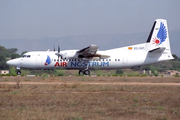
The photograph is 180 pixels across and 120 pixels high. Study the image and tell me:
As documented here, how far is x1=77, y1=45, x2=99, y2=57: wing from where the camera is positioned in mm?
29055

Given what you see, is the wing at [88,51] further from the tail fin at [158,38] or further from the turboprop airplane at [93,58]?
the tail fin at [158,38]

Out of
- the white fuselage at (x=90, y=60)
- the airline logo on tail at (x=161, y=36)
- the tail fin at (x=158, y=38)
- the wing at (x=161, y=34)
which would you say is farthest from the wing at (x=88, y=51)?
the wing at (x=161, y=34)

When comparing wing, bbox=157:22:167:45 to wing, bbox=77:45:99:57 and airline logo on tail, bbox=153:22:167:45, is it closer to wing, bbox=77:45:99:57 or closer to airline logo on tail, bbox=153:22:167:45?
airline logo on tail, bbox=153:22:167:45

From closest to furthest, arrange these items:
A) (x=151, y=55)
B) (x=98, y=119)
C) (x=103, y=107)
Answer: (x=98, y=119) < (x=103, y=107) < (x=151, y=55)

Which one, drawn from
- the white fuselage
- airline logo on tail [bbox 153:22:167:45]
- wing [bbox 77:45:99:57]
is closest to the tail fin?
airline logo on tail [bbox 153:22:167:45]

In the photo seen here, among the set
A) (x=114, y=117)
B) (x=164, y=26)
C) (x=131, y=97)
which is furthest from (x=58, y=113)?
(x=164, y=26)

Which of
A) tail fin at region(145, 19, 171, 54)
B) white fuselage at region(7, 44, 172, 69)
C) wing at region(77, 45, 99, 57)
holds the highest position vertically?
tail fin at region(145, 19, 171, 54)

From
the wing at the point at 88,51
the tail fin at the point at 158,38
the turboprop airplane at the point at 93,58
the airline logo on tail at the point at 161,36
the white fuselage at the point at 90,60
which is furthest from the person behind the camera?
the airline logo on tail at the point at 161,36

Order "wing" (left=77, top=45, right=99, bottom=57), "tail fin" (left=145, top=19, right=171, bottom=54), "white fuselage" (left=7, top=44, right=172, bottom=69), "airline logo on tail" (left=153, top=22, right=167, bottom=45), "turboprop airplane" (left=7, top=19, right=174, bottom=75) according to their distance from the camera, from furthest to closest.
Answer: "airline logo on tail" (left=153, top=22, right=167, bottom=45) < "tail fin" (left=145, top=19, right=171, bottom=54) < "white fuselage" (left=7, top=44, right=172, bottom=69) < "turboprop airplane" (left=7, top=19, right=174, bottom=75) < "wing" (left=77, top=45, right=99, bottom=57)

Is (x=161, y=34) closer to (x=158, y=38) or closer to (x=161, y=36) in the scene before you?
(x=161, y=36)

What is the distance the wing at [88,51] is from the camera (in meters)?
29.1

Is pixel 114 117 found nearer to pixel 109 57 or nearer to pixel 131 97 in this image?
pixel 131 97

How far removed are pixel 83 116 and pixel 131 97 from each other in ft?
16.2

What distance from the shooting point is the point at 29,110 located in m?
11.7
